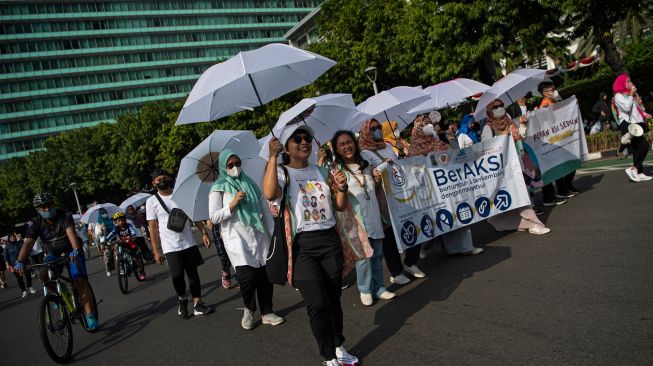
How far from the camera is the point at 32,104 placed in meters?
79.1

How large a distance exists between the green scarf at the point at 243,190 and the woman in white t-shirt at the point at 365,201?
110 centimetres

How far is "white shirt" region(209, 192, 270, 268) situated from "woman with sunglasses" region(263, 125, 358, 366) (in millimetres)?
1539

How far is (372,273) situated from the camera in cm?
549

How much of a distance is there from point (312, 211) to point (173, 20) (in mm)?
95129

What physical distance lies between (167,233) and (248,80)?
96.9 inches

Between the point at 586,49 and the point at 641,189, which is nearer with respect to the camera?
the point at 641,189

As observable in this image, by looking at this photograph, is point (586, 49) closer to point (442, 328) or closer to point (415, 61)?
point (415, 61)

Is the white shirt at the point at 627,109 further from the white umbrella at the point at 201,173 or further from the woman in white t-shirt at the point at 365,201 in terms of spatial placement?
the white umbrella at the point at 201,173

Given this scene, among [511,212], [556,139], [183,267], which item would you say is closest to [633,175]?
[556,139]

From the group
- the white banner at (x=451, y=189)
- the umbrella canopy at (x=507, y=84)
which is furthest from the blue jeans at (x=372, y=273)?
the umbrella canopy at (x=507, y=84)

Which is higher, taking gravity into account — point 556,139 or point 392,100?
point 392,100

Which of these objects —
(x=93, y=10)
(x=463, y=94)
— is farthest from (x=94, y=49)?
(x=463, y=94)

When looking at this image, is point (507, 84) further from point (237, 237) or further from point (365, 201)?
point (237, 237)

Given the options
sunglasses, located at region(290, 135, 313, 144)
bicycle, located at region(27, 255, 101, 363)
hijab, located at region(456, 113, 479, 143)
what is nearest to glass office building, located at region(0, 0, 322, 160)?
hijab, located at region(456, 113, 479, 143)
